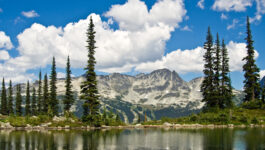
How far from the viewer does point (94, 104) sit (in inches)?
2383

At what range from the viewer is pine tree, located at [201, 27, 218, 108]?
2867 inches

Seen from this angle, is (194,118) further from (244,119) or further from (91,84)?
(91,84)

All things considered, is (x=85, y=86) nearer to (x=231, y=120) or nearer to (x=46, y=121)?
(x=46, y=121)

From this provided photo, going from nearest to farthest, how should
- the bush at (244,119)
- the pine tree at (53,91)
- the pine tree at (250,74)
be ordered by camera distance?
the bush at (244,119) → the pine tree at (250,74) → the pine tree at (53,91)

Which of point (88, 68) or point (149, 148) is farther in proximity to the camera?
point (88, 68)

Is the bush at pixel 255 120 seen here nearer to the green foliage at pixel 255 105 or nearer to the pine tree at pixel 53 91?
the green foliage at pixel 255 105

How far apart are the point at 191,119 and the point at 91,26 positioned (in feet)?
114

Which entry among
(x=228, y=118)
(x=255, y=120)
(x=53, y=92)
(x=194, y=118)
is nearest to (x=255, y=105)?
(x=255, y=120)

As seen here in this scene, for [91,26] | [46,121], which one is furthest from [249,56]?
[46,121]

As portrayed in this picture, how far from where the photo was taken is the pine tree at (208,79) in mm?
72819

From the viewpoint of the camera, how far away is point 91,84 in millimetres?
62000

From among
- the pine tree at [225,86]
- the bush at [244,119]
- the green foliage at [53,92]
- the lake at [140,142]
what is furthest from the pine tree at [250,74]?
the green foliage at [53,92]

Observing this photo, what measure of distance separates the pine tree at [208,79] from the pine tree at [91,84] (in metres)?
32.2

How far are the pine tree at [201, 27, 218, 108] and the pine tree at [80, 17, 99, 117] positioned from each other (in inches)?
1267
